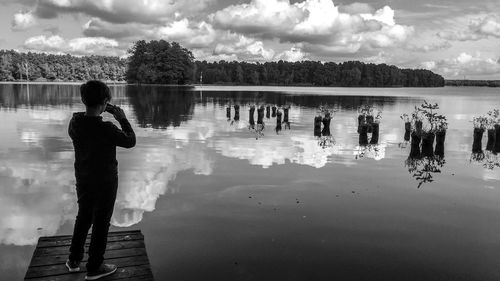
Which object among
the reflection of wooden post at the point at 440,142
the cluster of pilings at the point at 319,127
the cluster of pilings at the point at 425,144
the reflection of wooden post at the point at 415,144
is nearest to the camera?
the reflection of wooden post at the point at 415,144

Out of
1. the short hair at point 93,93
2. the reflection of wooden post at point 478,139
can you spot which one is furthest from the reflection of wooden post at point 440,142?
the short hair at point 93,93

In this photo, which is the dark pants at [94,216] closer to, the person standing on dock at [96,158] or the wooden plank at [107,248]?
the person standing on dock at [96,158]

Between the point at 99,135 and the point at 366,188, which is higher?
the point at 99,135

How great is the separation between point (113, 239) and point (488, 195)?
12.6 meters

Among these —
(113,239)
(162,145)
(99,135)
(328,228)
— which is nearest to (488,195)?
(328,228)

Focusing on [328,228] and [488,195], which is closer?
[328,228]

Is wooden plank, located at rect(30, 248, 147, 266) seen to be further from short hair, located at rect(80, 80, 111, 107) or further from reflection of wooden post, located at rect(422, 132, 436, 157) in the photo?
reflection of wooden post, located at rect(422, 132, 436, 157)

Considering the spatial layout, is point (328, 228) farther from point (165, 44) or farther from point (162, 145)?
point (165, 44)

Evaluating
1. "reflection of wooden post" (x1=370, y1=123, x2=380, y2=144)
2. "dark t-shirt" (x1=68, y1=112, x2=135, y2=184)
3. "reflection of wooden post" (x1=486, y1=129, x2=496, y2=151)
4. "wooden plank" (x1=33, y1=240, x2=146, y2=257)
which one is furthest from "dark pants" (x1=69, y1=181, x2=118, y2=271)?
"reflection of wooden post" (x1=486, y1=129, x2=496, y2=151)

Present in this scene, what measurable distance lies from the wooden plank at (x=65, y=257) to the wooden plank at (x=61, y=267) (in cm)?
11

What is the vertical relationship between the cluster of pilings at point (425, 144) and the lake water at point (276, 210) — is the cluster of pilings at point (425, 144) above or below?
above

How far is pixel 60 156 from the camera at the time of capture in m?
19.5

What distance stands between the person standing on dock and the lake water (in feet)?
7.16

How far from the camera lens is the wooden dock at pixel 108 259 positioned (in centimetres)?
648
